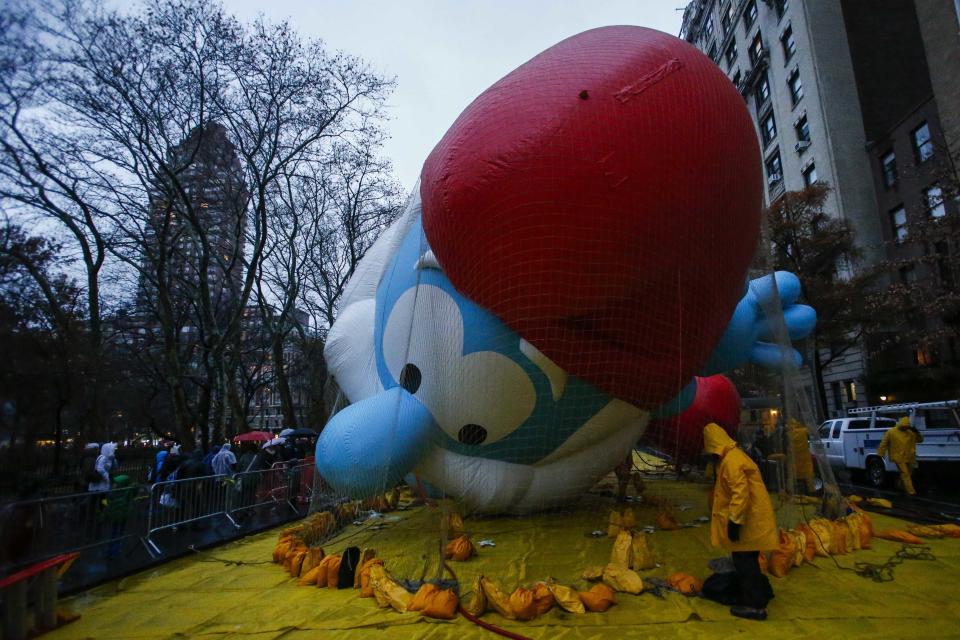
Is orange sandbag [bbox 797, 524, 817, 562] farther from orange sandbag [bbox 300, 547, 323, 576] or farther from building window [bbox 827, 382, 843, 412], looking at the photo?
building window [bbox 827, 382, 843, 412]

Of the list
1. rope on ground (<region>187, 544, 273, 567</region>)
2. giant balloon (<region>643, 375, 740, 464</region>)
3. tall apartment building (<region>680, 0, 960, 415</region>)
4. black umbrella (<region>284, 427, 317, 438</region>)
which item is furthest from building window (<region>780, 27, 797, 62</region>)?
rope on ground (<region>187, 544, 273, 567</region>)

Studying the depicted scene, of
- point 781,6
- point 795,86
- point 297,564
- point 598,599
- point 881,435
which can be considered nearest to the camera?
point 598,599

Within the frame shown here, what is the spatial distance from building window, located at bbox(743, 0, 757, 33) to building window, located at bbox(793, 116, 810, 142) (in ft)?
28.1

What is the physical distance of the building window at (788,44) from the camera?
28.9 meters

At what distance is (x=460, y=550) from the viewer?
5.96 metres

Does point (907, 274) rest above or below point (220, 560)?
above

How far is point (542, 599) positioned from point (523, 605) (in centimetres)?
19

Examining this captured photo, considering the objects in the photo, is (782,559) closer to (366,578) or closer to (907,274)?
(366,578)

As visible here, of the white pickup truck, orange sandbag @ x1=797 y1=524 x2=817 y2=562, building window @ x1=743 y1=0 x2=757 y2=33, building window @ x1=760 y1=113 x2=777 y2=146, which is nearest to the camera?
orange sandbag @ x1=797 y1=524 x2=817 y2=562

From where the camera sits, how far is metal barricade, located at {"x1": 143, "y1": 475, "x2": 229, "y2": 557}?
24.8 feet

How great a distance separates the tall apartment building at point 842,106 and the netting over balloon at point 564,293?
66.7 feet

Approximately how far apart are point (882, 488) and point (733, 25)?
33.0 metres

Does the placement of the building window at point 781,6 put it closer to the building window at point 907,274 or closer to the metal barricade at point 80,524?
the building window at point 907,274

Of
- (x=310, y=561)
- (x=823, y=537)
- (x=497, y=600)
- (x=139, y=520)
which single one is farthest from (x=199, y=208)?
(x=823, y=537)
